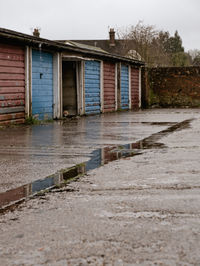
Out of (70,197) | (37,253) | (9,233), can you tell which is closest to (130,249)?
(37,253)

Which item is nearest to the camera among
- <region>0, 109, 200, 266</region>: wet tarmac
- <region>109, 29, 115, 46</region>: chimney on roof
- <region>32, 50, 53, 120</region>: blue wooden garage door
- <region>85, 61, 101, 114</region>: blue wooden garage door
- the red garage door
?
<region>0, 109, 200, 266</region>: wet tarmac

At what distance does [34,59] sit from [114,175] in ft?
34.9

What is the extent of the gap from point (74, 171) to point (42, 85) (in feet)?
34.7

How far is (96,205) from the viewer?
3.79 metres

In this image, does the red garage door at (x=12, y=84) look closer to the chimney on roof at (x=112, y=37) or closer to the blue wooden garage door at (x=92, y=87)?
the blue wooden garage door at (x=92, y=87)

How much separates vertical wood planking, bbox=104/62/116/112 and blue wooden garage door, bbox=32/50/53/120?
6034mm

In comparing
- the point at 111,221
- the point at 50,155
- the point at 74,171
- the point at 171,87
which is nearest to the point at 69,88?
the point at 171,87

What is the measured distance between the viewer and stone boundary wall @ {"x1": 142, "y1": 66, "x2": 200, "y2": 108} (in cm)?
2858

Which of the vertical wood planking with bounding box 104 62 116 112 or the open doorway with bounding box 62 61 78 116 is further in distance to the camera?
the vertical wood planking with bounding box 104 62 116 112

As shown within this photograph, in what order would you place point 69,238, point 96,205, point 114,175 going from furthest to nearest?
1. point 114,175
2. point 96,205
3. point 69,238

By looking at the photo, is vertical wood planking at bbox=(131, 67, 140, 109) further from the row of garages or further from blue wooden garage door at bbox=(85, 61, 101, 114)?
blue wooden garage door at bbox=(85, 61, 101, 114)

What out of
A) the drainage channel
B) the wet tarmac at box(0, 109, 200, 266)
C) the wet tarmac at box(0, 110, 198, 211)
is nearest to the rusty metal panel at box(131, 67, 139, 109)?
the wet tarmac at box(0, 110, 198, 211)

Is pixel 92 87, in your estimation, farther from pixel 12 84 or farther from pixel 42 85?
pixel 12 84

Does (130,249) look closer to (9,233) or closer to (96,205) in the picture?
(9,233)
